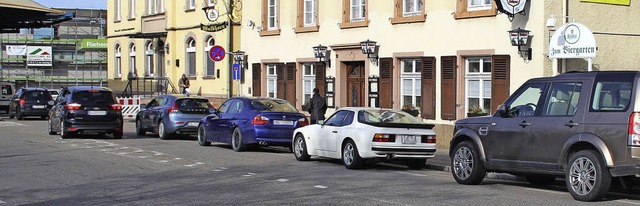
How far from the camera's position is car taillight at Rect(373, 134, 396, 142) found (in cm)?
1630

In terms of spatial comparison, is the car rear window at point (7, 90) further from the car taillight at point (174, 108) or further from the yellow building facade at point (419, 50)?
the car taillight at point (174, 108)

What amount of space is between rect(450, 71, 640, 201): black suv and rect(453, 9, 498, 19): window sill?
8.40 metres

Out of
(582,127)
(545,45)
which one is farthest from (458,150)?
(545,45)

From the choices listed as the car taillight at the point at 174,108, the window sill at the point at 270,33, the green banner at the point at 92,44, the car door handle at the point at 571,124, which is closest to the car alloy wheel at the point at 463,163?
the car door handle at the point at 571,124

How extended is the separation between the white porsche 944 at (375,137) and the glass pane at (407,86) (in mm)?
7532

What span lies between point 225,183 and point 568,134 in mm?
5402

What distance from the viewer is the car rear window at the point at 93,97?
82.9 ft

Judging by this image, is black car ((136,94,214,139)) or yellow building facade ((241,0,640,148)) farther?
black car ((136,94,214,139))

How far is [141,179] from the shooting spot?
14.8m

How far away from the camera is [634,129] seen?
35.8ft

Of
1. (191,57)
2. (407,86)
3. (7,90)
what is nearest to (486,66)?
(407,86)

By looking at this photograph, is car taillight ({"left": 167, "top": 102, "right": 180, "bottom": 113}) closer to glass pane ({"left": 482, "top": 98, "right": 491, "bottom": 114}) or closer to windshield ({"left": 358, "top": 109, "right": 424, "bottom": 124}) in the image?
glass pane ({"left": 482, "top": 98, "right": 491, "bottom": 114})

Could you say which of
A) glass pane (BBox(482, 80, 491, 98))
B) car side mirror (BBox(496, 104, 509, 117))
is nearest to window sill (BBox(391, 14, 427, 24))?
glass pane (BBox(482, 80, 491, 98))

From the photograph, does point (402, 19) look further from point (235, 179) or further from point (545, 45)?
point (235, 179)
